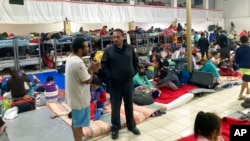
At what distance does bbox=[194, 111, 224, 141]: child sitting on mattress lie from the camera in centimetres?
184

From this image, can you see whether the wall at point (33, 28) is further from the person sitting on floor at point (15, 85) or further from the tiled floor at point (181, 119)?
the tiled floor at point (181, 119)

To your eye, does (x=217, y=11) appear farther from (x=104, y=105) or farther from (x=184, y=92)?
(x=104, y=105)

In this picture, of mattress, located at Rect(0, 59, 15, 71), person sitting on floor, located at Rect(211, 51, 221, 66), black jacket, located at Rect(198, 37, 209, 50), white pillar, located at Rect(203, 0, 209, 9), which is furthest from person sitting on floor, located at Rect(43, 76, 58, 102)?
white pillar, located at Rect(203, 0, 209, 9)

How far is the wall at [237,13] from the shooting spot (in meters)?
18.0

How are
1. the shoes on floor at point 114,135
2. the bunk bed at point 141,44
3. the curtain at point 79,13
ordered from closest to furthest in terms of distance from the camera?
the shoes on floor at point 114,135
the curtain at point 79,13
the bunk bed at point 141,44

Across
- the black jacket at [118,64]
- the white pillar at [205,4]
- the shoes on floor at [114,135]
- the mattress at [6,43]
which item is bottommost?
the shoes on floor at [114,135]

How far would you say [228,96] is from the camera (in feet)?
17.6

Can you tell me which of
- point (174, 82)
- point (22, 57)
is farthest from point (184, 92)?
point (22, 57)

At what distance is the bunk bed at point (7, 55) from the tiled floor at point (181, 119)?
616cm

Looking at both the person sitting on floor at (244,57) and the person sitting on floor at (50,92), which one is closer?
the person sitting on floor at (244,57)

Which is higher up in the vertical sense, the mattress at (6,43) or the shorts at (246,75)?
the mattress at (6,43)

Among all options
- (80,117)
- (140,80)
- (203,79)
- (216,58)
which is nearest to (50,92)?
(140,80)

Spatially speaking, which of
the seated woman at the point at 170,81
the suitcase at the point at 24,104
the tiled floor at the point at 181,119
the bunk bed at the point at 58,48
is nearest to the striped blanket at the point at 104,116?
the tiled floor at the point at 181,119

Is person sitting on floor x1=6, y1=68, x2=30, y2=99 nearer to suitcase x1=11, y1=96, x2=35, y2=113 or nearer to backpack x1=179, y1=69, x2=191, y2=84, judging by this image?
suitcase x1=11, y1=96, x2=35, y2=113
